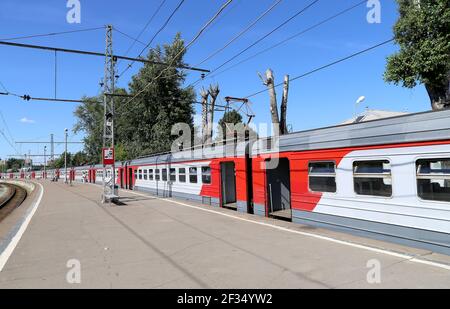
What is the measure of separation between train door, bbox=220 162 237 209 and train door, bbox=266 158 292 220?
126 inches

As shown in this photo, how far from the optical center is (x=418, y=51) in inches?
628

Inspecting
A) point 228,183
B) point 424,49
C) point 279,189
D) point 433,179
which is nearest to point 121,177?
point 228,183

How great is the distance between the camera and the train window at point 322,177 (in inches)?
387

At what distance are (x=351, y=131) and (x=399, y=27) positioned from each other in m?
9.81

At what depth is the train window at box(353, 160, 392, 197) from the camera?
27.1 feet

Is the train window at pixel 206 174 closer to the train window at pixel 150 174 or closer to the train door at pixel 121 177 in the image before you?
the train window at pixel 150 174

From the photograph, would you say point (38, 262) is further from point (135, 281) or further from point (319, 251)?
point (319, 251)

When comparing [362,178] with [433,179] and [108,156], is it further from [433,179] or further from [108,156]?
[108,156]

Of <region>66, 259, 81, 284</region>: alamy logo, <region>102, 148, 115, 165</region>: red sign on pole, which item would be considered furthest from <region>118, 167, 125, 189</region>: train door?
<region>66, 259, 81, 284</region>: alamy logo

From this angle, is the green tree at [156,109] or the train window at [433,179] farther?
the green tree at [156,109]

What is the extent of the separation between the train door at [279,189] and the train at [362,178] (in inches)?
1.3

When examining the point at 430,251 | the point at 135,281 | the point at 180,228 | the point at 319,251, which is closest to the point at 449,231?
the point at 430,251

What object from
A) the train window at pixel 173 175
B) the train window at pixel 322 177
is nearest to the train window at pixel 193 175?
the train window at pixel 173 175
